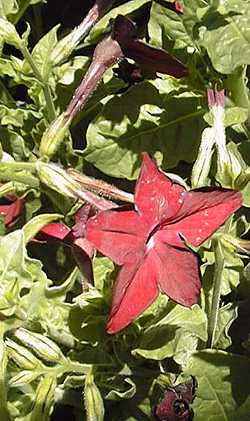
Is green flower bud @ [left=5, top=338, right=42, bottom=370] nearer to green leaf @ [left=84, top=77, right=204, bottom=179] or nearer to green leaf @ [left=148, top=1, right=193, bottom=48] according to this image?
green leaf @ [left=84, top=77, right=204, bottom=179]

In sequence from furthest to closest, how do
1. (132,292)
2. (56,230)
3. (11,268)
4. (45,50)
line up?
(45,50)
(56,230)
(11,268)
(132,292)

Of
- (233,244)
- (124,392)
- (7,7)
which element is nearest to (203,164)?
(233,244)

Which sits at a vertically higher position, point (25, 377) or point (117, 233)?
point (117, 233)

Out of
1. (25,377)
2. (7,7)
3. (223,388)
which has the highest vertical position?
(7,7)

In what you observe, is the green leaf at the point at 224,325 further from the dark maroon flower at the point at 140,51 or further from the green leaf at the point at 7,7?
the green leaf at the point at 7,7

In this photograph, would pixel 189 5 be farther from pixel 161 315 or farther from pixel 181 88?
pixel 161 315

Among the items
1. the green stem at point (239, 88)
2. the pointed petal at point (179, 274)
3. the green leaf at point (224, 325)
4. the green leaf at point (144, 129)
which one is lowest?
the green leaf at point (224, 325)

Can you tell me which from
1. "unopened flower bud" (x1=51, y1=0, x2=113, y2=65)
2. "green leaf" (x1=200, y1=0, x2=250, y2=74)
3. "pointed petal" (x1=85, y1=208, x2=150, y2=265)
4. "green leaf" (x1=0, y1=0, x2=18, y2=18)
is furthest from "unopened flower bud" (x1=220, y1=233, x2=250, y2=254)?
"green leaf" (x1=0, y1=0, x2=18, y2=18)

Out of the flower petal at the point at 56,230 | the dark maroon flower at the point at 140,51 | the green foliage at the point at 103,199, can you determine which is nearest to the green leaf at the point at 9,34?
the green foliage at the point at 103,199

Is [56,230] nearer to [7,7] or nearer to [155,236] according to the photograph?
[155,236]
